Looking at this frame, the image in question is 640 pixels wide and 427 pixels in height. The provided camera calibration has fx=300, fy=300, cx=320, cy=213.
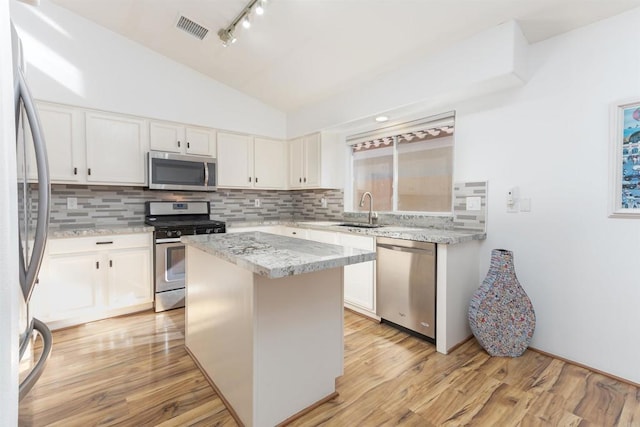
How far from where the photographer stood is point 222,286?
1765 millimetres

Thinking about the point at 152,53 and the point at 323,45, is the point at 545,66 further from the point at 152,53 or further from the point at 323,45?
the point at 152,53

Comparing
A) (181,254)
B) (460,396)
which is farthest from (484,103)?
(181,254)

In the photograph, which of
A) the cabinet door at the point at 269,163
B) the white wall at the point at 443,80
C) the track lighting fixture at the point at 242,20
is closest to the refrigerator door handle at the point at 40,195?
the track lighting fixture at the point at 242,20

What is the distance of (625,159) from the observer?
197 centimetres

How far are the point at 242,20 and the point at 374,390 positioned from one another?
10.1ft

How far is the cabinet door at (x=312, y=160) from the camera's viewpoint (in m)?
4.01

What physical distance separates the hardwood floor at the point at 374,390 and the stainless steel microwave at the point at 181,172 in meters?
1.66

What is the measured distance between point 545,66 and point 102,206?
4.40 metres

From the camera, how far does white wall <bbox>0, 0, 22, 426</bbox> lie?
51 centimetres

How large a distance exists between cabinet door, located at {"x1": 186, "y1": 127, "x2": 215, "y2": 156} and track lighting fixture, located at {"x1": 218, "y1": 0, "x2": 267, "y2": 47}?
1.17m

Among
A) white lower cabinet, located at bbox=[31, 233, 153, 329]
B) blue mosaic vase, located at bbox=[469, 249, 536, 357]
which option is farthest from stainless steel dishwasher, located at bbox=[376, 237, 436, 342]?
white lower cabinet, located at bbox=[31, 233, 153, 329]

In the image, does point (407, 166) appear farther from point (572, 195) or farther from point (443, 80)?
point (572, 195)

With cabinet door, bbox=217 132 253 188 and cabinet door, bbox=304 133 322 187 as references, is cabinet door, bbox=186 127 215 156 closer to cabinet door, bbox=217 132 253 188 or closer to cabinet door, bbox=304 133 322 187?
cabinet door, bbox=217 132 253 188

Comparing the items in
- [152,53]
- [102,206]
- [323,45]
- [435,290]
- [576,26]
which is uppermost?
[152,53]
